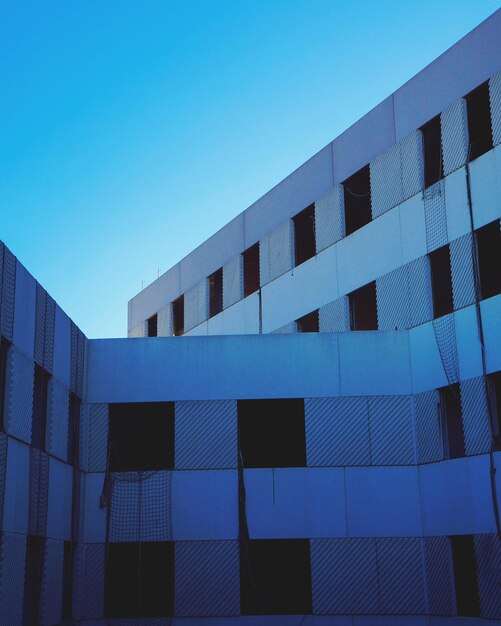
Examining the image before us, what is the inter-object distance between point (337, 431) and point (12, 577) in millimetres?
8304

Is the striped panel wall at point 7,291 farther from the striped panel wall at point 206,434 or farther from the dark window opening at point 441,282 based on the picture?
the dark window opening at point 441,282

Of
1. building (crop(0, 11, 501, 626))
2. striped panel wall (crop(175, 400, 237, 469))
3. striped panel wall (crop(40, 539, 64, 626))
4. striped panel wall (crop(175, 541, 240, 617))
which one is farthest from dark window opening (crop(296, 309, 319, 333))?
striped panel wall (crop(40, 539, 64, 626))

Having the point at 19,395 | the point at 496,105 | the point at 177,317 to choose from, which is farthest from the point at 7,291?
the point at 177,317

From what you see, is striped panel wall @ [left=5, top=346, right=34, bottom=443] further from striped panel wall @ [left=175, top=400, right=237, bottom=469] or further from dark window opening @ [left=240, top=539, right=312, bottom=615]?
dark window opening @ [left=240, top=539, right=312, bottom=615]

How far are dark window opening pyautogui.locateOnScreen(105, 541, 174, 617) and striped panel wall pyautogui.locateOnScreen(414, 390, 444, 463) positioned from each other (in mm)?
6188

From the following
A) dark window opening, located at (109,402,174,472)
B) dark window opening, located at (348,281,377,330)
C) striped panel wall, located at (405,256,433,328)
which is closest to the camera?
striped panel wall, located at (405,256,433,328)

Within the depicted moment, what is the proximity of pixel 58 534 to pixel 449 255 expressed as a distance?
34.8ft

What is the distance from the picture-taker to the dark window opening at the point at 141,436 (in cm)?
2186

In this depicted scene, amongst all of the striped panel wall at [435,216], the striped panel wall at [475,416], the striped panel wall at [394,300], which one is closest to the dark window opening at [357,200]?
the striped panel wall at [394,300]

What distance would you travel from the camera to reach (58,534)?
1953 cm

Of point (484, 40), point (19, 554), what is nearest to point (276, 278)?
point (484, 40)

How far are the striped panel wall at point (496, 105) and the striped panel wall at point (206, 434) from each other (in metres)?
8.42

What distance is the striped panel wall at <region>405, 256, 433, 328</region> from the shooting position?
70.7 ft

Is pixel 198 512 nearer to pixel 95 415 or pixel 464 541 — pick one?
pixel 95 415
